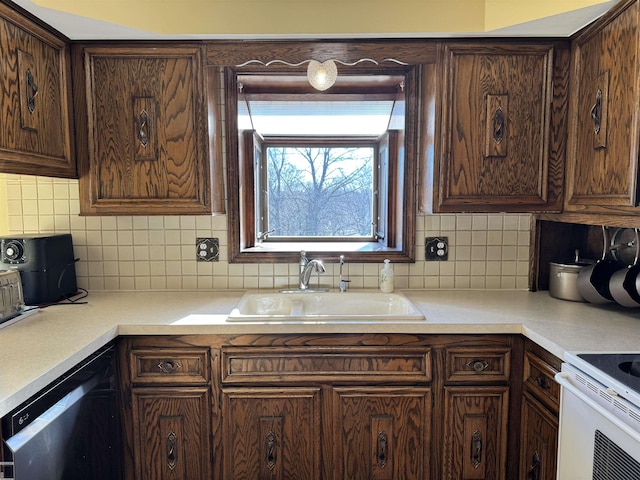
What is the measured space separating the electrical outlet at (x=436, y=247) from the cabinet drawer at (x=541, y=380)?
26.9 inches

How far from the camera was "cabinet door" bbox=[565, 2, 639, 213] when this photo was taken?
1.38m

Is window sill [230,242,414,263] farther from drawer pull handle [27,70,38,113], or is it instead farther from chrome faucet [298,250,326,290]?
drawer pull handle [27,70,38,113]

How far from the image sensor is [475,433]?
63.7 inches

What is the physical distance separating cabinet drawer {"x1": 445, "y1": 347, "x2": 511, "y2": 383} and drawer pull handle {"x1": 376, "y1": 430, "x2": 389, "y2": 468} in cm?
33

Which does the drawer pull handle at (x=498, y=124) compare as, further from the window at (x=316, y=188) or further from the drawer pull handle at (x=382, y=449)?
the drawer pull handle at (x=382, y=449)

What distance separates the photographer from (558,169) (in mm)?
1777

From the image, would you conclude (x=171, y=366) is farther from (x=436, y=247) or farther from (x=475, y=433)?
(x=436, y=247)

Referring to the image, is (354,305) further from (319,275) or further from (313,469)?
(313,469)

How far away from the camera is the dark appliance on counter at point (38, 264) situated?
1.74 m

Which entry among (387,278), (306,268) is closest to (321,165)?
(306,268)

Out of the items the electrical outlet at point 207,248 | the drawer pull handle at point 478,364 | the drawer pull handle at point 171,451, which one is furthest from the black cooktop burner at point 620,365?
the electrical outlet at point 207,248


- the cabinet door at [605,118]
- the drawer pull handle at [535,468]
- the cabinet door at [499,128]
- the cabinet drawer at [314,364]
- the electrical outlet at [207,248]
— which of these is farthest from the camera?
the electrical outlet at [207,248]

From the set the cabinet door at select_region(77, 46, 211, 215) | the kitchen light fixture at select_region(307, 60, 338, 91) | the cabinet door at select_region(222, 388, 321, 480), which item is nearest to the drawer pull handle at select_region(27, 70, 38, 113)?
the cabinet door at select_region(77, 46, 211, 215)

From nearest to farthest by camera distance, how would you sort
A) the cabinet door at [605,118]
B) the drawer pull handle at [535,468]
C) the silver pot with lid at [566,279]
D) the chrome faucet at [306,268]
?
the cabinet door at [605,118], the drawer pull handle at [535,468], the silver pot with lid at [566,279], the chrome faucet at [306,268]
